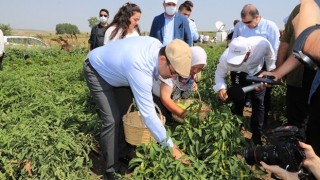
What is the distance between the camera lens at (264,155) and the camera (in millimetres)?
1842

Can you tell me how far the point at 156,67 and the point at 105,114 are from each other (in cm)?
79

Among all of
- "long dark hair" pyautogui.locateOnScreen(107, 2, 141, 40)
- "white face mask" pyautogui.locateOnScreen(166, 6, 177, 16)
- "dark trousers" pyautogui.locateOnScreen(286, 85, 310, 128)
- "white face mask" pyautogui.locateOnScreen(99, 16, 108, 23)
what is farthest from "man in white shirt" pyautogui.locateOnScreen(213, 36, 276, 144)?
"white face mask" pyautogui.locateOnScreen(99, 16, 108, 23)

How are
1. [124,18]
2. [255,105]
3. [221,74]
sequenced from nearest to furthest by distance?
[221,74] < [255,105] < [124,18]

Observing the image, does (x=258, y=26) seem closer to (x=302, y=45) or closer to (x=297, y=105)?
(x=297, y=105)

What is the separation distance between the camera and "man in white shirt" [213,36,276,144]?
3.27 metres

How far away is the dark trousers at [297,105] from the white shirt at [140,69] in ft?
4.72

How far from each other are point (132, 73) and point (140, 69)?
Result: 0.23ft

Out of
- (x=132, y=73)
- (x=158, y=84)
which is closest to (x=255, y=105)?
(x=158, y=84)

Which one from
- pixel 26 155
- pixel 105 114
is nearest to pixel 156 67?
pixel 105 114

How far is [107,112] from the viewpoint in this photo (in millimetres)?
3143

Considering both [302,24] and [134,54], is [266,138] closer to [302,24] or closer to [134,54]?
[134,54]

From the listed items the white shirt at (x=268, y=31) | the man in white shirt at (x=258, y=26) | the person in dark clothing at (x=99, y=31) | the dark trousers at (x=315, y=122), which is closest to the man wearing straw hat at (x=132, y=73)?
the dark trousers at (x=315, y=122)

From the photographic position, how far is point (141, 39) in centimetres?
286

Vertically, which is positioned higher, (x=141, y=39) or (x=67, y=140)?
(x=141, y=39)
